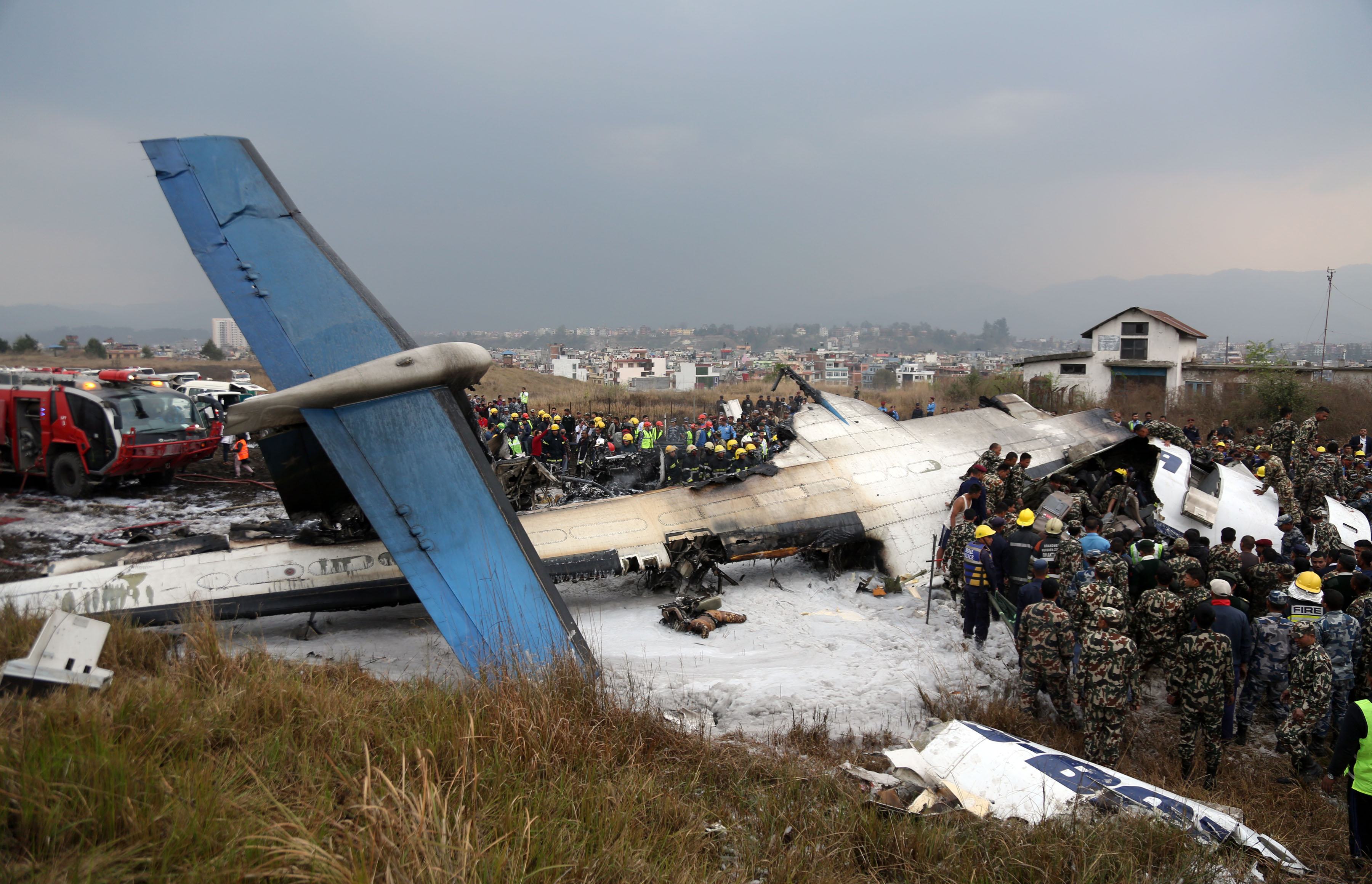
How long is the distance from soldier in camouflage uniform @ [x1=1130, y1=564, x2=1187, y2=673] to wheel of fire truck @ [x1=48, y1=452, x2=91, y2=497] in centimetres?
1773

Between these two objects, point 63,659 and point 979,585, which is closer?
point 63,659

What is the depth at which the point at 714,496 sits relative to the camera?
31.4ft

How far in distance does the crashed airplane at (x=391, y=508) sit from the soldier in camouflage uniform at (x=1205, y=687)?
368 cm

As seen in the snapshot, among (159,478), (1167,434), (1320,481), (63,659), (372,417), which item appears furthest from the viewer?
(159,478)

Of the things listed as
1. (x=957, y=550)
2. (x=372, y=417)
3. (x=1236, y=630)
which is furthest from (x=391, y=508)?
(x=1236, y=630)

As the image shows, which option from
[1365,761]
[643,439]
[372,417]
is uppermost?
[372,417]

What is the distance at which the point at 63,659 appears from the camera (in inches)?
151

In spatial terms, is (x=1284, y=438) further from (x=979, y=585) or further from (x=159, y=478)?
(x=159, y=478)

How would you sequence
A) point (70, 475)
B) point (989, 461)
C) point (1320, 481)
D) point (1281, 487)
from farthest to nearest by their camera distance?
point (70, 475) < point (1320, 481) < point (989, 461) < point (1281, 487)

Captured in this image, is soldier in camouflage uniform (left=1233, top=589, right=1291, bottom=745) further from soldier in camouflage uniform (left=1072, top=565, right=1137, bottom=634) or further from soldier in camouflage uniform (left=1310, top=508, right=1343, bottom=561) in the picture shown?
soldier in camouflage uniform (left=1310, top=508, right=1343, bottom=561)

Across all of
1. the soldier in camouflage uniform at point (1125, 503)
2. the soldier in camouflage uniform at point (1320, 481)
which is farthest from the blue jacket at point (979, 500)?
the soldier in camouflage uniform at point (1320, 481)

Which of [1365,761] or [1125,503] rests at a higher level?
[1125,503]

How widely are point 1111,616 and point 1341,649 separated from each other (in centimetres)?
237

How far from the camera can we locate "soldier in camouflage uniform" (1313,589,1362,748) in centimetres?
605
